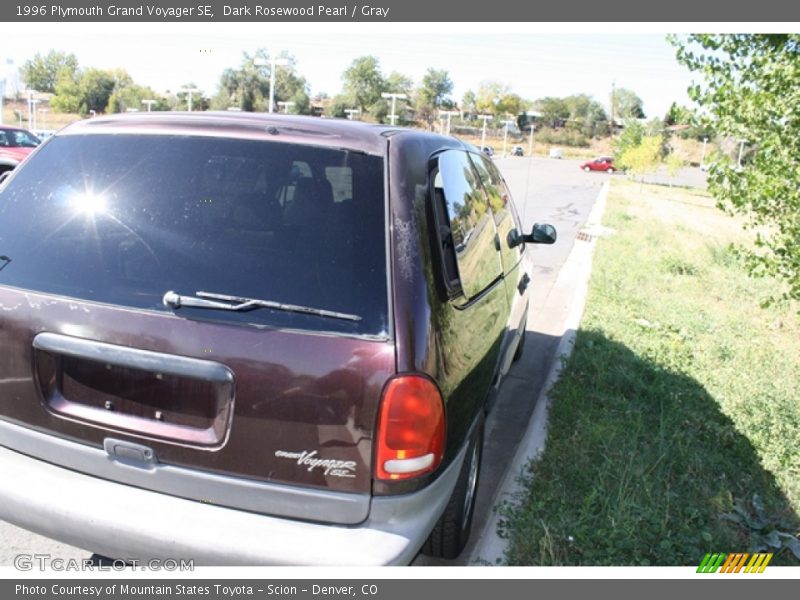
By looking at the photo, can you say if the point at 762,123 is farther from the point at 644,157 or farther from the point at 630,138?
the point at 630,138

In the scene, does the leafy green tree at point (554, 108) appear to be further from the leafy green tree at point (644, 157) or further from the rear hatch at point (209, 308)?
the rear hatch at point (209, 308)

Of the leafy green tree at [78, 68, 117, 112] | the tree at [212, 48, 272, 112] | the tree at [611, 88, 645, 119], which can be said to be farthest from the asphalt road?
the tree at [611, 88, 645, 119]

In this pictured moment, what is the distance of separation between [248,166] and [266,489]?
3.76ft

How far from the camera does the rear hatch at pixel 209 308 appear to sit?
200 centimetres

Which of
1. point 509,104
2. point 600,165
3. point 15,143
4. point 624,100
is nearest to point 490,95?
Result: point 509,104

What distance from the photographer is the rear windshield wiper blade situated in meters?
2.02

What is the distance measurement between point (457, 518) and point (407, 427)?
951 mm

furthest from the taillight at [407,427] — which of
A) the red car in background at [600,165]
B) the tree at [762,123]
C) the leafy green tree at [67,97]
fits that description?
the red car in background at [600,165]

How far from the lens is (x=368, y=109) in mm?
55594

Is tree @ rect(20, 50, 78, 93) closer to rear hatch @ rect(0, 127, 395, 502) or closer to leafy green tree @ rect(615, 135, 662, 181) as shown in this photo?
leafy green tree @ rect(615, 135, 662, 181)

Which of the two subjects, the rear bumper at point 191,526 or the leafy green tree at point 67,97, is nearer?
the rear bumper at point 191,526

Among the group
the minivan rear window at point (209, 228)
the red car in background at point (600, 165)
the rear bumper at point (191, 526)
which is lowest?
the red car in background at point (600, 165)

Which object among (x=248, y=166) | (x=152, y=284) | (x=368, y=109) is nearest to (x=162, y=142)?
(x=248, y=166)

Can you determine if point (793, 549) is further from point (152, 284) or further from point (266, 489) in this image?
point (152, 284)
